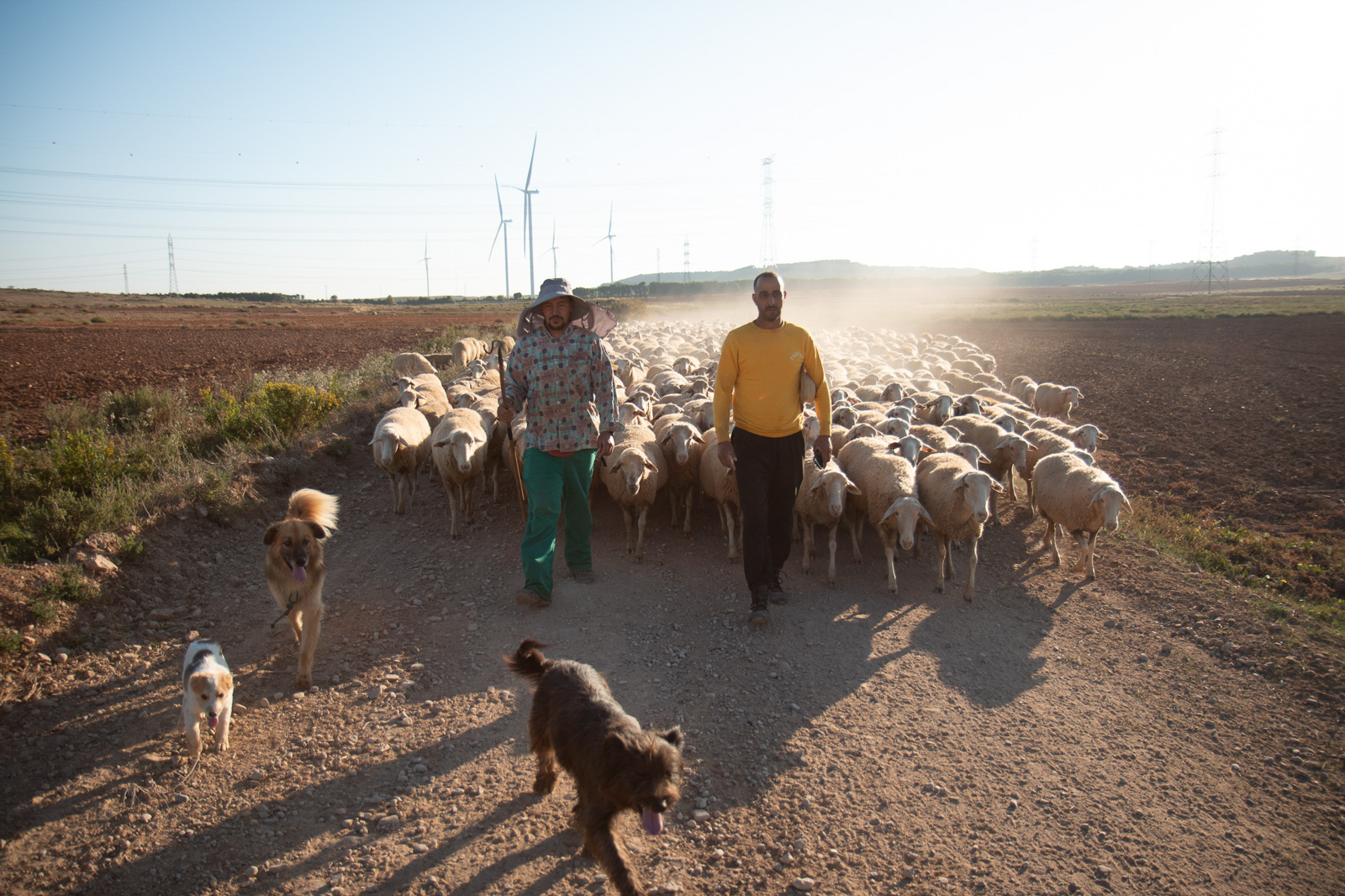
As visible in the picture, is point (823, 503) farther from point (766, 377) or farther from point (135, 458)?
point (135, 458)

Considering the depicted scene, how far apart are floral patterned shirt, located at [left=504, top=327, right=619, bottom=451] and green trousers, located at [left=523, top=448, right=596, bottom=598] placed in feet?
0.60

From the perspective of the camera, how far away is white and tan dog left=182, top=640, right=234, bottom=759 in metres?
3.97

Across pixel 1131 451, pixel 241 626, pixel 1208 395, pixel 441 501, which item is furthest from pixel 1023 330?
pixel 241 626

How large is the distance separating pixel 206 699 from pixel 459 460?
4.30m

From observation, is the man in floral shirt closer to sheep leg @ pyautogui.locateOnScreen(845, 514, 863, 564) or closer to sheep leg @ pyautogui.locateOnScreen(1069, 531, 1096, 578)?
sheep leg @ pyautogui.locateOnScreen(845, 514, 863, 564)

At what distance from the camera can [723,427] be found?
18.7 feet

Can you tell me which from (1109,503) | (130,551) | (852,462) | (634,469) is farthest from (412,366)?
(1109,503)

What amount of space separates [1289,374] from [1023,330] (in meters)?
21.9

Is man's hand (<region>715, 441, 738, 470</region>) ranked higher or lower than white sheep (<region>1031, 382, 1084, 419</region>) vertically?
higher

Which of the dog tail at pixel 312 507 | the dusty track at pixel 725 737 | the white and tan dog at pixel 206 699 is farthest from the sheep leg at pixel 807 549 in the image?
the white and tan dog at pixel 206 699

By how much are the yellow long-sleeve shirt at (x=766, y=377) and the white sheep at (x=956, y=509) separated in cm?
215

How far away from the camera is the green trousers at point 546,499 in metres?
6.08

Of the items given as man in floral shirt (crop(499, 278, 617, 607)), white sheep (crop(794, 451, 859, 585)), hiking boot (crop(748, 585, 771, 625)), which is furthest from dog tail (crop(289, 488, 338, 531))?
white sheep (crop(794, 451, 859, 585))

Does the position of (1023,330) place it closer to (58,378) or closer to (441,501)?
(441,501)
